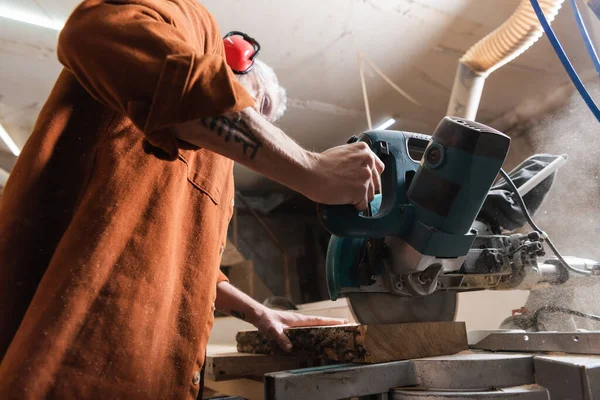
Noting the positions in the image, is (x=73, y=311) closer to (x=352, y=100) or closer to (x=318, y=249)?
(x=352, y=100)

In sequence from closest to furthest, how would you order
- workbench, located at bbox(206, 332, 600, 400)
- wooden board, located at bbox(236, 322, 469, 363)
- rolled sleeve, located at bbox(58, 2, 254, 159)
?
rolled sleeve, located at bbox(58, 2, 254, 159), workbench, located at bbox(206, 332, 600, 400), wooden board, located at bbox(236, 322, 469, 363)

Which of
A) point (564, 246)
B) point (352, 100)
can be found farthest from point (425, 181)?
point (352, 100)

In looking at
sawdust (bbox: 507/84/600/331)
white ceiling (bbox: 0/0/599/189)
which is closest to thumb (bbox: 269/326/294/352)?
sawdust (bbox: 507/84/600/331)

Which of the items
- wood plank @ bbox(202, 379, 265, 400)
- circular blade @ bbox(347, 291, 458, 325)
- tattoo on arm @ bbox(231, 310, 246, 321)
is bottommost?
wood plank @ bbox(202, 379, 265, 400)

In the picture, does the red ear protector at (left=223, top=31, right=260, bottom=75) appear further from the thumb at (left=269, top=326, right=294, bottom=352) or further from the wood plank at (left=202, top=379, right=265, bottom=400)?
the wood plank at (left=202, top=379, right=265, bottom=400)

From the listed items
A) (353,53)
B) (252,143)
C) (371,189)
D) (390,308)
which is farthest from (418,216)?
(353,53)

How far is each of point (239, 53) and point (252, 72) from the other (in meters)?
0.11

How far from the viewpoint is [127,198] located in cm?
68

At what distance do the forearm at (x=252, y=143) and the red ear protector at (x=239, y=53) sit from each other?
614mm

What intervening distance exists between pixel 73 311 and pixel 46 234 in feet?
0.54

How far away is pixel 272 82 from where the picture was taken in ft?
4.59

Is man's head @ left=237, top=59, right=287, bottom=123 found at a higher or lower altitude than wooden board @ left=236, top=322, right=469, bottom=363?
higher

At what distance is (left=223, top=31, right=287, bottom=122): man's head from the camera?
118 centimetres

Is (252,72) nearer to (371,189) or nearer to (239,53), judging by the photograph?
(239,53)
